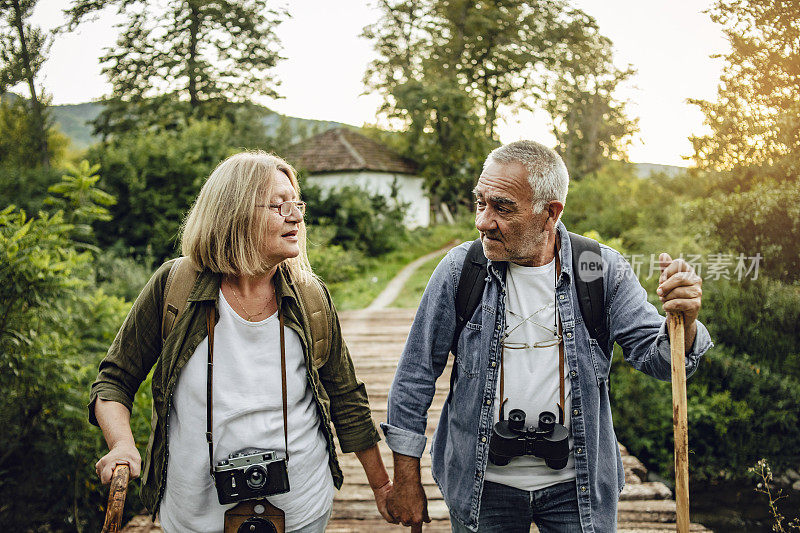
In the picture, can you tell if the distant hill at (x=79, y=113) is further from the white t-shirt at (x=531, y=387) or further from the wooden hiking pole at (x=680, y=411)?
the wooden hiking pole at (x=680, y=411)

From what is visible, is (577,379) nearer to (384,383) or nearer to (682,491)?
(682,491)

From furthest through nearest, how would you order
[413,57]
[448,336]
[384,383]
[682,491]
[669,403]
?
1. [413,57]
2. [669,403]
3. [384,383]
4. [448,336]
5. [682,491]

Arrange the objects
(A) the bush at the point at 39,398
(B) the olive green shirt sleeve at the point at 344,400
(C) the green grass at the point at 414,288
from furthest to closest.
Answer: (C) the green grass at the point at 414,288
(A) the bush at the point at 39,398
(B) the olive green shirt sleeve at the point at 344,400

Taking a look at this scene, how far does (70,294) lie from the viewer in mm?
4453

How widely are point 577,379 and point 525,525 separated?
54 cm

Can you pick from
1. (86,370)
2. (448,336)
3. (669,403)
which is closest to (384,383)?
(86,370)

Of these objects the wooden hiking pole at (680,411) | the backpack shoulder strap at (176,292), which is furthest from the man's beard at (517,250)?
the backpack shoulder strap at (176,292)

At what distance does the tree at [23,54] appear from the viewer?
15.1 m

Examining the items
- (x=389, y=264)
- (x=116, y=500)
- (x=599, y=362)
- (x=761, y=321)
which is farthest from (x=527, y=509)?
(x=389, y=264)

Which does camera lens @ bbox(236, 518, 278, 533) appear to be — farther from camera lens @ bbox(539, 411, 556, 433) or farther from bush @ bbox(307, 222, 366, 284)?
bush @ bbox(307, 222, 366, 284)

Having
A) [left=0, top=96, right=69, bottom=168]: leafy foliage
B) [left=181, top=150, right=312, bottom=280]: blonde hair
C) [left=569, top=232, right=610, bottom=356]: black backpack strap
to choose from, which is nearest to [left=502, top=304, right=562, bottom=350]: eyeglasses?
[left=569, top=232, right=610, bottom=356]: black backpack strap

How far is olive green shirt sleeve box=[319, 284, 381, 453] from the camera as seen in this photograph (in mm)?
2162

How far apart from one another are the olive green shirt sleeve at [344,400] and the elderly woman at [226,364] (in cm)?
15

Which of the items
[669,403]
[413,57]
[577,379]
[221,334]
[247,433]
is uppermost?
[413,57]
